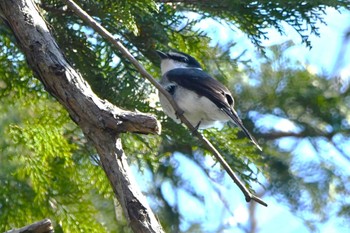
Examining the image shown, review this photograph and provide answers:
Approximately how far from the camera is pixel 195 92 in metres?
3.75

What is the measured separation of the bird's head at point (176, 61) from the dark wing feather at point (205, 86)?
2 cm

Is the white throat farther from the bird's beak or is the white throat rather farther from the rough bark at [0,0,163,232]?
the rough bark at [0,0,163,232]

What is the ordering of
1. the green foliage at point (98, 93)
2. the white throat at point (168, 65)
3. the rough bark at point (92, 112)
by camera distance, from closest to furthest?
the rough bark at point (92, 112), the green foliage at point (98, 93), the white throat at point (168, 65)

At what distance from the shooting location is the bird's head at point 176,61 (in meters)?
3.57

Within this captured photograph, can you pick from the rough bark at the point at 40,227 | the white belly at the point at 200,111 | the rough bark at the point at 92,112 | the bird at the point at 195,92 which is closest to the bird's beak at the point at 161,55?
the bird at the point at 195,92

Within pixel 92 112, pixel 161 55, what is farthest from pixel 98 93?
pixel 92 112

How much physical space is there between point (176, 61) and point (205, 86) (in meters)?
0.16

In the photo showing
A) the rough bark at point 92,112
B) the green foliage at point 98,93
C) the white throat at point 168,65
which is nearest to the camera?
the rough bark at point 92,112

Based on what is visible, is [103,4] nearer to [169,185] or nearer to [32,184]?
[32,184]

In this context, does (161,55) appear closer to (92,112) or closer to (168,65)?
(168,65)

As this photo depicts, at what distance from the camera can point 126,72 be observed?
3430 millimetres

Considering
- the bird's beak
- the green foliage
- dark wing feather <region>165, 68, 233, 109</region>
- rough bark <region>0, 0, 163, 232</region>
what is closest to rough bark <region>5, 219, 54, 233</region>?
rough bark <region>0, 0, 163, 232</region>

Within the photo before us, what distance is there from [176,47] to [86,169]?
56 cm

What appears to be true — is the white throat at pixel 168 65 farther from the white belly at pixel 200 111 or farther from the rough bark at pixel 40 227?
the rough bark at pixel 40 227
